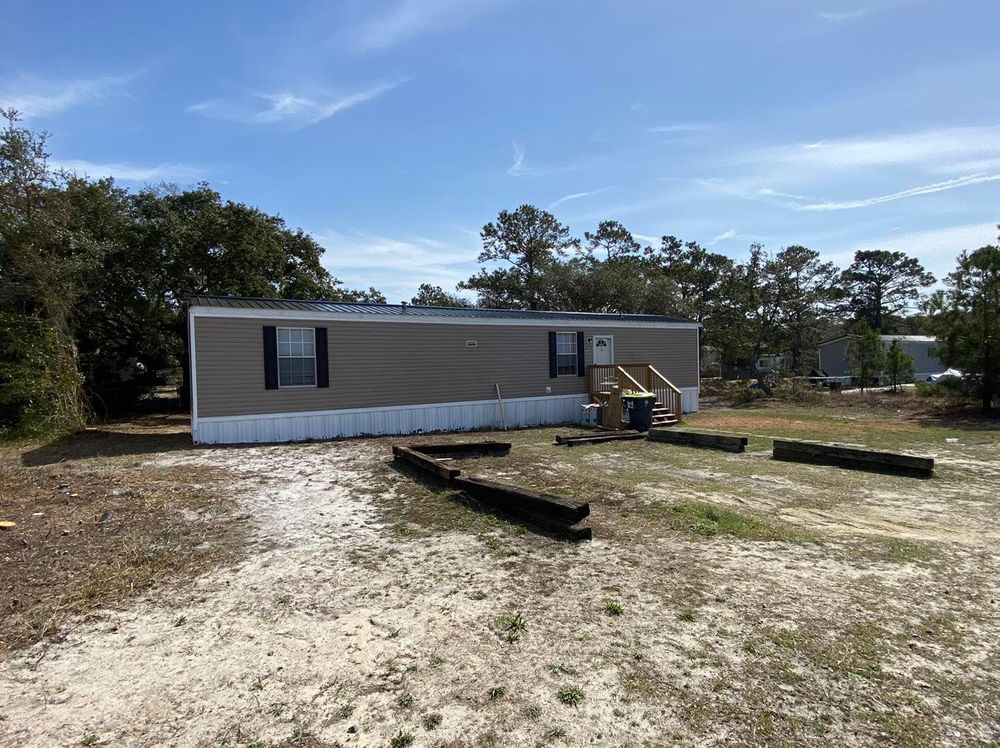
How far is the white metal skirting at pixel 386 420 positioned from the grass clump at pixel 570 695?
962 centimetres

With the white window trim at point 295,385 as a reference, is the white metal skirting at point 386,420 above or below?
below

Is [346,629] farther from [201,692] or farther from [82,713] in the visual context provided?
[82,713]

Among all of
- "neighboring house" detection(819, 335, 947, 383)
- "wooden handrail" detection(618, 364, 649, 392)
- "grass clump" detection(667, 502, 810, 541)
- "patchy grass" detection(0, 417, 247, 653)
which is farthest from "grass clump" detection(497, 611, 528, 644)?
"neighboring house" detection(819, 335, 947, 383)

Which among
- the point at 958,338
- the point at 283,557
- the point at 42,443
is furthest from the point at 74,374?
the point at 958,338

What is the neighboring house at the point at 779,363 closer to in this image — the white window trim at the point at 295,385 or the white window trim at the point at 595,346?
the white window trim at the point at 595,346

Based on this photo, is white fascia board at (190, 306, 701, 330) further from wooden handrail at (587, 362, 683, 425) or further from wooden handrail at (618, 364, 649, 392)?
wooden handrail at (618, 364, 649, 392)

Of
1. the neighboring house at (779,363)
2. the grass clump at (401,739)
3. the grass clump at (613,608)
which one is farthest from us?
the neighboring house at (779,363)

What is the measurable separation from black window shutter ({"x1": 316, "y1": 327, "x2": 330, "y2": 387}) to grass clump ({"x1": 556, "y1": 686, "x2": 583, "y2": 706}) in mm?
9850

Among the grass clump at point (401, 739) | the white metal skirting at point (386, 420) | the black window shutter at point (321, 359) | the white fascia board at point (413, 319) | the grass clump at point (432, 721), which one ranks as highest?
the white fascia board at point (413, 319)

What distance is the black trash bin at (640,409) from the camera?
12586 millimetres

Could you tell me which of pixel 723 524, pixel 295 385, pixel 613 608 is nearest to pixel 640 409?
pixel 295 385

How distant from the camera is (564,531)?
15.1 feet

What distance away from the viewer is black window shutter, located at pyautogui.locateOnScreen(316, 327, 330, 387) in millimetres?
11383

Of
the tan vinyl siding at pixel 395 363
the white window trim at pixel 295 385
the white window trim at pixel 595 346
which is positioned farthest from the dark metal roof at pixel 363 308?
the white window trim at pixel 595 346
